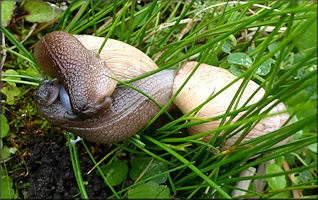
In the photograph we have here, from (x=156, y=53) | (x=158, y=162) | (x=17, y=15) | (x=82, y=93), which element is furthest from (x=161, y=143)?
(x=17, y=15)

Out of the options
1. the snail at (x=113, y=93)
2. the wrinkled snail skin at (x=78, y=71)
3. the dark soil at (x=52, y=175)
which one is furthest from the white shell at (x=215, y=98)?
the dark soil at (x=52, y=175)

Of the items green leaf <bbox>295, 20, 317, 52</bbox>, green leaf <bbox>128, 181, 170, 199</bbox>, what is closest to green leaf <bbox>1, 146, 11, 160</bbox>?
green leaf <bbox>128, 181, 170, 199</bbox>

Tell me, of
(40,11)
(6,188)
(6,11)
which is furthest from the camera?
(40,11)

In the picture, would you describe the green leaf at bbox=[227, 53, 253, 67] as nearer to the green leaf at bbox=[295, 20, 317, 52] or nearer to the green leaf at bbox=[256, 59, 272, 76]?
the green leaf at bbox=[256, 59, 272, 76]

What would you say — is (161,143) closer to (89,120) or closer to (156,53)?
(89,120)

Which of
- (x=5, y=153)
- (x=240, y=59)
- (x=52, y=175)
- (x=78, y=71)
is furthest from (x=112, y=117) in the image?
(x=240, y=59)

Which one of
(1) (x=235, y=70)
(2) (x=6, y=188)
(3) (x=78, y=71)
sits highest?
(1) (x=235, y=70)

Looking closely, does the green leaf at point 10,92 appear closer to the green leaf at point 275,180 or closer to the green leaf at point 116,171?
the green leaf at point 116,171

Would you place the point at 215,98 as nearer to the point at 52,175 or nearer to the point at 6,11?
the point at 52,175

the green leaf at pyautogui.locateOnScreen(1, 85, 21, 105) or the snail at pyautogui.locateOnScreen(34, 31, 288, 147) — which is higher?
the snail at pyautogui.locateOnScreen(34, 31, 288, 147)
